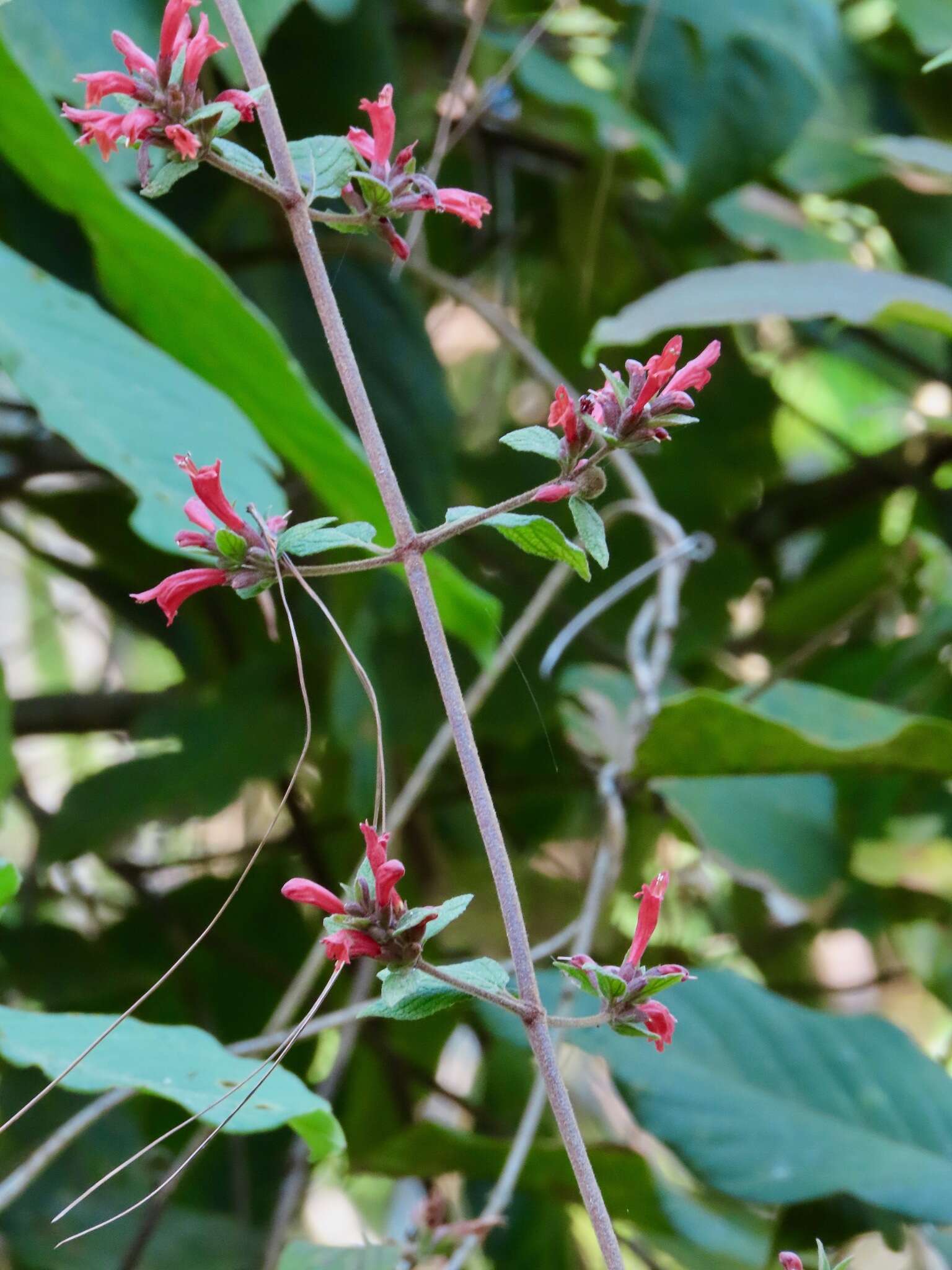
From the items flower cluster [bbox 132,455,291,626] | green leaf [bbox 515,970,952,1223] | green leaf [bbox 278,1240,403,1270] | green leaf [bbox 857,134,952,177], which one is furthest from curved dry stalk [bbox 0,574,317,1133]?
green leaf [bbox 857,134,952,177]

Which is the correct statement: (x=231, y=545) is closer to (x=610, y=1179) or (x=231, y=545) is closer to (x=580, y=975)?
(x=580, y=975)

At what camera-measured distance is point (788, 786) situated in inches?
32.2

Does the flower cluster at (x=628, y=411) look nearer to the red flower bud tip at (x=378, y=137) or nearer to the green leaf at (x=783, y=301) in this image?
the red flower bud tip at (x=378, y=137)

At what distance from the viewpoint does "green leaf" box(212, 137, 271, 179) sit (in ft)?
0.82

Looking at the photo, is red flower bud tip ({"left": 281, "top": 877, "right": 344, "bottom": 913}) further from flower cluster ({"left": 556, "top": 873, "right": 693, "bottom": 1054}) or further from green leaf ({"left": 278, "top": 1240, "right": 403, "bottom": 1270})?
green leaf ({"left": 278, "top": 1240, "right": 403, "bottom": 1270})

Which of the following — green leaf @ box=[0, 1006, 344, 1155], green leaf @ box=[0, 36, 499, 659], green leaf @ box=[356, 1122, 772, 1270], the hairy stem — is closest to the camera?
the hairy stem

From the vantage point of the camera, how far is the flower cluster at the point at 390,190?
0.84ft

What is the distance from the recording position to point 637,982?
0.23 m

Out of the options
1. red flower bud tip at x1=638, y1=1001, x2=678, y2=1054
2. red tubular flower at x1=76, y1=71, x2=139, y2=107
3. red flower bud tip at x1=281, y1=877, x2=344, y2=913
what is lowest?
red flower bud tip at x1=638, y1=1001, x2=678, y2=1054

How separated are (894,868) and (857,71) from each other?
0.58 meters

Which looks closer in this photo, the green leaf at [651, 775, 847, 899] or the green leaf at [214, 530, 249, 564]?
the green leaf at [214, 530, 249, 564]

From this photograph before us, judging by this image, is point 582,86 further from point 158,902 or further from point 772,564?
point 158,902

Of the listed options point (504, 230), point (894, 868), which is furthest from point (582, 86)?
point (894, 868)

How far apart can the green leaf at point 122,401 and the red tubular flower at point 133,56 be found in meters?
0.19
